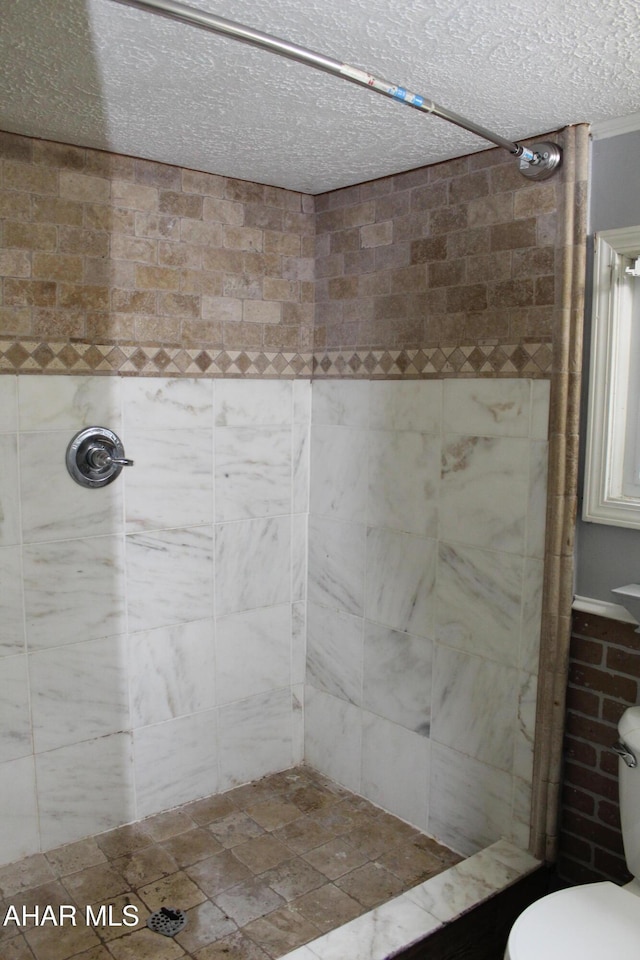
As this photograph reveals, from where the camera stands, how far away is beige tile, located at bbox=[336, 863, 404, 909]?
2156mm

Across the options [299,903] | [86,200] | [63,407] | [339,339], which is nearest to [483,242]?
[339,339]

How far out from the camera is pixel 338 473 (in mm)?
2715

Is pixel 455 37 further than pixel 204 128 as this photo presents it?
No

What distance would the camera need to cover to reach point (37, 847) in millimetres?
2326

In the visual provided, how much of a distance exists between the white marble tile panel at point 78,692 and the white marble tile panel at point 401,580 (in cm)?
83

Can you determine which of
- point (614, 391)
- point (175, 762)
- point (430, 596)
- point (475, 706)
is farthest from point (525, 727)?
point (175, 762)

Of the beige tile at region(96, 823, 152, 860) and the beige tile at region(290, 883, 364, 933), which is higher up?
the beige tile at region(96, 823, 152, 860)

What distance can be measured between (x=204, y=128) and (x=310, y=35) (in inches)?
23.6

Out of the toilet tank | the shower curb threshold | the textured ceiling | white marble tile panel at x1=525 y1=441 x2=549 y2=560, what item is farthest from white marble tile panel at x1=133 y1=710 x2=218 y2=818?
the textured ceiling

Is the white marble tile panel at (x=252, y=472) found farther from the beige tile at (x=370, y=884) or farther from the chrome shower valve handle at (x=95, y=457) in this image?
the beige tile at (x=370, y=884)

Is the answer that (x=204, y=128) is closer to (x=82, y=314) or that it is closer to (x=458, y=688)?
(x=82, y=314)

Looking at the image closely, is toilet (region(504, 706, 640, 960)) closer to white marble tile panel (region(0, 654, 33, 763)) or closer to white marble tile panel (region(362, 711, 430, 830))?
white marble tile panel (region(362, 711, 430, 830))

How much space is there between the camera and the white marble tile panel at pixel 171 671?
8.18ft

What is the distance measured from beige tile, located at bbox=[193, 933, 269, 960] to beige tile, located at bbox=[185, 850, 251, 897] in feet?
0.64
